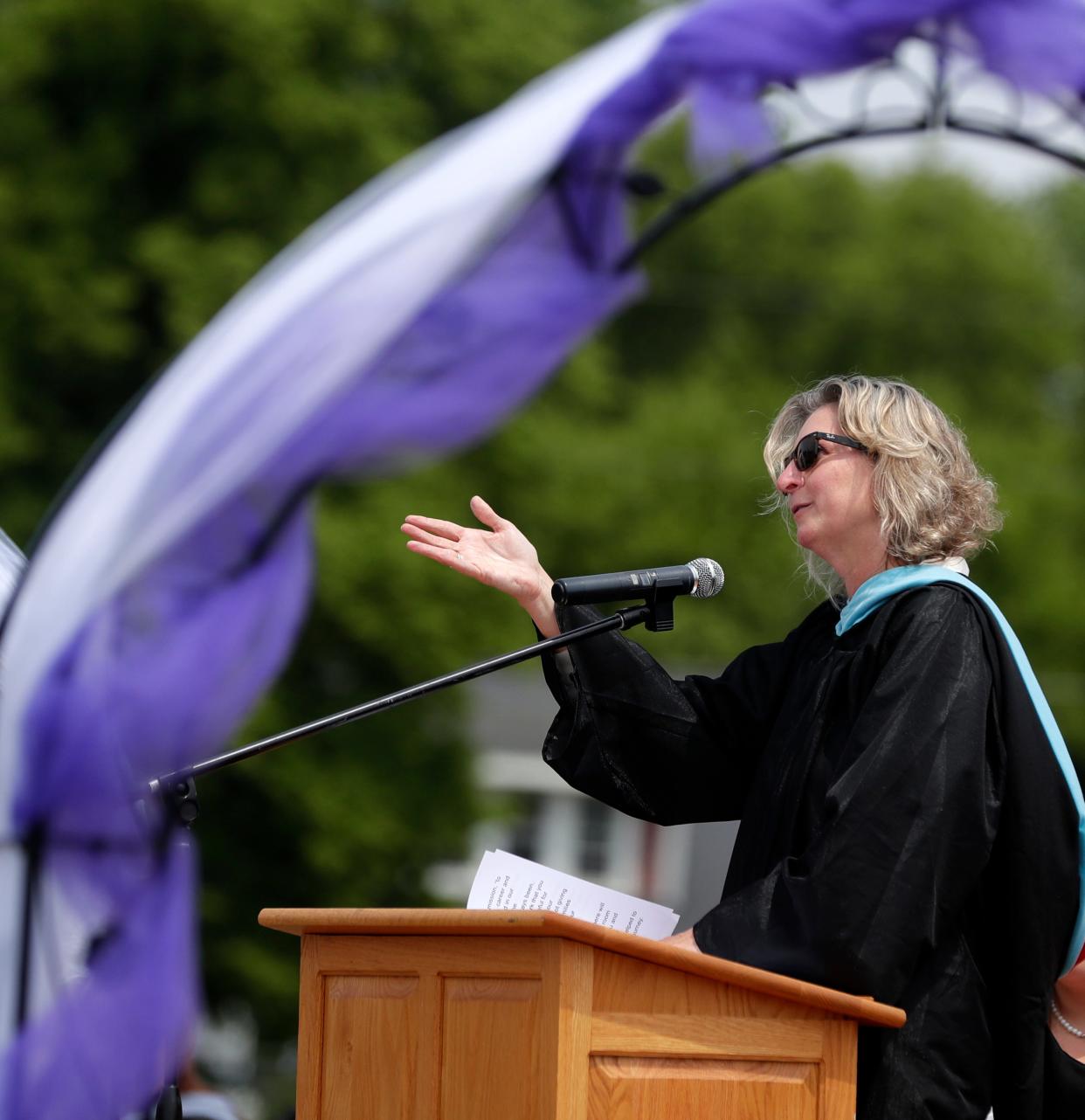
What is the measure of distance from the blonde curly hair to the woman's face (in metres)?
0.02

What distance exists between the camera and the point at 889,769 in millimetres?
2801

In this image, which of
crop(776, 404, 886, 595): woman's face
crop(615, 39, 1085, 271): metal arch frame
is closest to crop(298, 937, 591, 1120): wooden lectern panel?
crop(776, 404, 886, 595): woman's face

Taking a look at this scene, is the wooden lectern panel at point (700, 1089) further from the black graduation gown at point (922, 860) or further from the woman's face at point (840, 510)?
the woman's face at point (840, 510)

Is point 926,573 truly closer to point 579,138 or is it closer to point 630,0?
point 579,138

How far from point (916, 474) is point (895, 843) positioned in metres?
0.70

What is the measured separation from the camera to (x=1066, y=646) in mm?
25531

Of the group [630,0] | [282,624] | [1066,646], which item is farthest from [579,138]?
[1066,646]

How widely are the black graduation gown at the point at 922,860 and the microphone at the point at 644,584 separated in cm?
27

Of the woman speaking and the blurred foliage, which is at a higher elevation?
the blurred foliage

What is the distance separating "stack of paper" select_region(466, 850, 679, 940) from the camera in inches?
116

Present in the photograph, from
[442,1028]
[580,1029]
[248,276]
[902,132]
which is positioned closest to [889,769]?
[580,1029]

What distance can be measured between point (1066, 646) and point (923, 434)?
2326cm

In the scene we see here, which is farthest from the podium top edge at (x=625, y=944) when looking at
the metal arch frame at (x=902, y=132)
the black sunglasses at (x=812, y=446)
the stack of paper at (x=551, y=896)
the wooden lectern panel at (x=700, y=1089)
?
the metal arch frame at (x=902, y=132)

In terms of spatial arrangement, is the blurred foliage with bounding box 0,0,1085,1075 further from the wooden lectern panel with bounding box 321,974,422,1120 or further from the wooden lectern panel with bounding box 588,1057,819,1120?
the wooden lectern panel with bounding box 588,1057,819,1120
